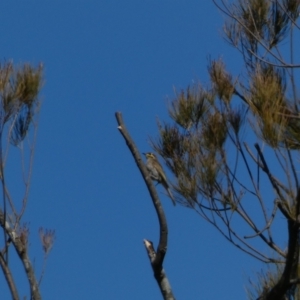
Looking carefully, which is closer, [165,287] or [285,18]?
[165,287]

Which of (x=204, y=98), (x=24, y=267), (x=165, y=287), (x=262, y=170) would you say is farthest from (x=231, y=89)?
(x=24, y=267)

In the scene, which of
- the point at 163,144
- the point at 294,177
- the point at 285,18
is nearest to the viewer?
the point at 294,177

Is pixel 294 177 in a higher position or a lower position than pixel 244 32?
lower

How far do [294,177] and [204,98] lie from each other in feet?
1.96

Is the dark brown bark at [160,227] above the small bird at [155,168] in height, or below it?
below

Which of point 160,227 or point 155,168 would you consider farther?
point 155,168

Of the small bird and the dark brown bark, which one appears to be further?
the small bird

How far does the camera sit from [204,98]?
11.1 ft

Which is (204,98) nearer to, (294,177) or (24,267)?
(294,177)

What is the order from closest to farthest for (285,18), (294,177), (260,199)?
(294,177) < (260,199) < (285,18)

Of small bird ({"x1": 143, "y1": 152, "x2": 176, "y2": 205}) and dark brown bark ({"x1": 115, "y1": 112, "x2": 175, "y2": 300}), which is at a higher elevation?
small bird ({"x1": 143, "y1": 152, "x2": 176, "y2": 205})

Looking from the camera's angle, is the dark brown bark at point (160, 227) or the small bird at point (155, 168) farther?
the small bird at point (155, 168)

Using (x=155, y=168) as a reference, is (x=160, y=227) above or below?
below

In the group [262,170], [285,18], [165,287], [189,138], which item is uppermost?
[285,18]
